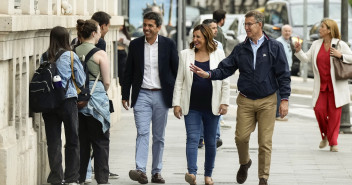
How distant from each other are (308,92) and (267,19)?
557 inches

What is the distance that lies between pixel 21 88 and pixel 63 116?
0.50m

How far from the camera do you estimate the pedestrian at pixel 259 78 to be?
11.9m

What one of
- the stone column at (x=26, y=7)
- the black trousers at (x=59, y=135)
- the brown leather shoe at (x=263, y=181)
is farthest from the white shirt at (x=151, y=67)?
the brown leather shoe at (x=263, y=181)

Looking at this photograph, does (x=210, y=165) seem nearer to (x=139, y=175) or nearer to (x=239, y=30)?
(x=139, y=175)

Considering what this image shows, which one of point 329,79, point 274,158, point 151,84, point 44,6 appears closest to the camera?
point 151,84

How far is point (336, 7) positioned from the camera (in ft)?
123

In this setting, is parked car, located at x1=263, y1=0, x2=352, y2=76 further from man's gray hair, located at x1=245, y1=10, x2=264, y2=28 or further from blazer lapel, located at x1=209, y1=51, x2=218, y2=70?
man's gray hair, located at x1=245, y1=10, x2=264, y2=28

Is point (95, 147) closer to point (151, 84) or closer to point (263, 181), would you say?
point (151, 84)

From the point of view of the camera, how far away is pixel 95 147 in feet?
39.5

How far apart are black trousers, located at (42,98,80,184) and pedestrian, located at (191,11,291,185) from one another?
1.30m

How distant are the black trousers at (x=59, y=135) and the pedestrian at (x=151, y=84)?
1.09 meters

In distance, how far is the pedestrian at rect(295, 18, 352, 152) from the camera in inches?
612

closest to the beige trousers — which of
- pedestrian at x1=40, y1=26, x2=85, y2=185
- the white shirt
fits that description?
the white shirt

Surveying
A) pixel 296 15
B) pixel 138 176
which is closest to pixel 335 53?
pixel 138 176
